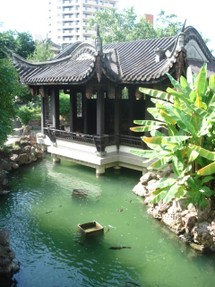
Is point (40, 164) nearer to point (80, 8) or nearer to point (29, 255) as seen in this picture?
point (29, 255)

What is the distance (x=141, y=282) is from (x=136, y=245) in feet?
4.46

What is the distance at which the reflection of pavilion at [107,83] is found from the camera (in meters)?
10.9

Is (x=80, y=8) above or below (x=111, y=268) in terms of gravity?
above

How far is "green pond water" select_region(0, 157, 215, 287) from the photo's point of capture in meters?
6.11

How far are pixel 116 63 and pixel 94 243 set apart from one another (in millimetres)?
7316

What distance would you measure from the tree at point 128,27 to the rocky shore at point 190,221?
2504cm

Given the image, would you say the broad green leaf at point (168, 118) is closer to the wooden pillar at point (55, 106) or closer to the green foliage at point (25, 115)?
the wooden pillar at point (55, 106)

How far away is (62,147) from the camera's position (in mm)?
13430

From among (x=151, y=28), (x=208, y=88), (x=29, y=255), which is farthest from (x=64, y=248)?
(x=151, y=28)

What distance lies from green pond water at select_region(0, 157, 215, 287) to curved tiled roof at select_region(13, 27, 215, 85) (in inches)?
150

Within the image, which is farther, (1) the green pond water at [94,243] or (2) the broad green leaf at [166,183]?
(2) the broad green leaf at [166,183]

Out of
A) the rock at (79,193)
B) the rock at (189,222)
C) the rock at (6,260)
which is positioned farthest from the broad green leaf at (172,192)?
the rock at (79,193)

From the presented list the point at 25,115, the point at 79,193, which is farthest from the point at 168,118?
the point at 25,115

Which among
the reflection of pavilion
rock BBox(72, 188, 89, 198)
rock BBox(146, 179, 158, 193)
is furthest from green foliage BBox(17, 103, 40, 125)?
rock BBox(146, 179, 158, 193)
